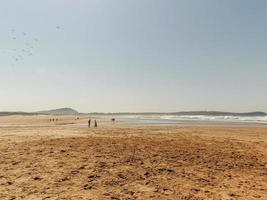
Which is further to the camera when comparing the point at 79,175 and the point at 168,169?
the point at 168,169

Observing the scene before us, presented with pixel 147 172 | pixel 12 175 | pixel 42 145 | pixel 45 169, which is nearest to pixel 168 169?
pixel 147 172

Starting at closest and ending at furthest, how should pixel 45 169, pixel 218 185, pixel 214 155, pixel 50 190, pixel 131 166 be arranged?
pixel 50 190 → pixel 218 185 → pixel 45 169 → pixel 131 166 → pixel 214 155

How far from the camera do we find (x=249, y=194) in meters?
11.0

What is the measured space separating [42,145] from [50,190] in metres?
8.43

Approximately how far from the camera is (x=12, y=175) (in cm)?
1238

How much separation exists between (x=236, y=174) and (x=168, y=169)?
9.90 ft

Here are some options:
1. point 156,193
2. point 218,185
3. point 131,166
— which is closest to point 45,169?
point 131,166

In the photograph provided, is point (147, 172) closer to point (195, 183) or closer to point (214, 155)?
point (195, 183)

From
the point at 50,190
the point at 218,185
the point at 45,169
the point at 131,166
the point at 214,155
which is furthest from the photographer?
the point at 214,155

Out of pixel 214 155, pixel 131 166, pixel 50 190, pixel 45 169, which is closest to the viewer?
pixel 50 190

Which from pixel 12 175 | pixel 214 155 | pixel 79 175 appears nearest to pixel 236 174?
pixel 214 155

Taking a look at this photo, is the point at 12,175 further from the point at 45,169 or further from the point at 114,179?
the point at 114,179

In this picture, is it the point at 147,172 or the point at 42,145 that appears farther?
the point at 42,145

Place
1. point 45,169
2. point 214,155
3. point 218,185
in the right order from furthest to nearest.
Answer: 1. point 214,155
2. point 45,169
3. point 218,185
